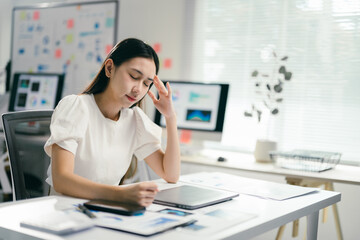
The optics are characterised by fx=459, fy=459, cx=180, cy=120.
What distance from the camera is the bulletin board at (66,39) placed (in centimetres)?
368

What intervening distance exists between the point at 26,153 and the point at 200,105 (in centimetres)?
135

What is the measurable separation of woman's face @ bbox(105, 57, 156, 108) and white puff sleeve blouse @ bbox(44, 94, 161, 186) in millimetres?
101

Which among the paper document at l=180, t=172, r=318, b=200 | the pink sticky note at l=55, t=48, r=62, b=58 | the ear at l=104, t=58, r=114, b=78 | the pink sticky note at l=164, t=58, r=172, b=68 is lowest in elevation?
the paper document at l=180, t=172, r=318, b=200

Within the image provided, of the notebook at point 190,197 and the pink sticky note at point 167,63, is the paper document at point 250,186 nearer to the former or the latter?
the notebook at point 190,197

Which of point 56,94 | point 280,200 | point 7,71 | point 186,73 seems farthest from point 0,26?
point 280,200

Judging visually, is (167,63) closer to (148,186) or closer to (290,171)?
(290,171)

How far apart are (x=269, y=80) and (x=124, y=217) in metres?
2.14

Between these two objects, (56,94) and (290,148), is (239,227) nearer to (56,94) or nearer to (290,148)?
(290,148)

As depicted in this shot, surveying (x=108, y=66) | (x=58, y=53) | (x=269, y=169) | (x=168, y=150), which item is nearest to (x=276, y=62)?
(x=269, y=169)

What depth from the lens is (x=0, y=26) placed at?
4.32 m

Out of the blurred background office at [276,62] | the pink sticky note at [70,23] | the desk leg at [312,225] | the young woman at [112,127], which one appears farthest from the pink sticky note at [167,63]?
the desk leg at [312,225]

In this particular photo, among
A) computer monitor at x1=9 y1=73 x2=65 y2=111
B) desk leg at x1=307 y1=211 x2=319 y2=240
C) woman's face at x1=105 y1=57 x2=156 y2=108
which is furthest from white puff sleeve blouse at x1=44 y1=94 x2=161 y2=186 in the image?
computer monitor at x1=9 y1=73 x2=65 y2=111

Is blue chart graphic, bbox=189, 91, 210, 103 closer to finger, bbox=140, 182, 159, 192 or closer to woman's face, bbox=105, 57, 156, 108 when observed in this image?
woman's face, bbox=105, 57, 156, 108

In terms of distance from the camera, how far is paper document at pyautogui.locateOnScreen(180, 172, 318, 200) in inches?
55.5
